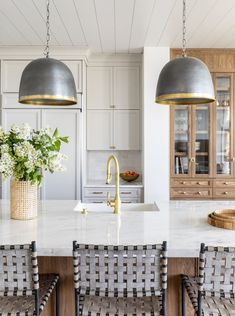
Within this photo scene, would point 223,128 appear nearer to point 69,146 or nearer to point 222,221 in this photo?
point 69,146

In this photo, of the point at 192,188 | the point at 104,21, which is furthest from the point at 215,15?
the point at 192,188

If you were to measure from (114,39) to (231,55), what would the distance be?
1524mm

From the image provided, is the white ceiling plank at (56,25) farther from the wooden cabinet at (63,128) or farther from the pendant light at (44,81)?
the pendant light at (44,81)

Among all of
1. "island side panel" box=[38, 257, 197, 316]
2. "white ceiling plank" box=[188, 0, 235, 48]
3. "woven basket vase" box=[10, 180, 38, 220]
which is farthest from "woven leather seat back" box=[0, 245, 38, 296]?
"white ceiling plank" box=[188, 0, 235, 48]

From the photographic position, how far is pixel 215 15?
10.9 feet

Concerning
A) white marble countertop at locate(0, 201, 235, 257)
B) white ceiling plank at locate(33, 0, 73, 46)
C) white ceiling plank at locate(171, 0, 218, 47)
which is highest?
white ceiling plank at locate(33, 0, 73, 46)

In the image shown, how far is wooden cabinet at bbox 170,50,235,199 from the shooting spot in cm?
434

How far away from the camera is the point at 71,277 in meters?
1.93

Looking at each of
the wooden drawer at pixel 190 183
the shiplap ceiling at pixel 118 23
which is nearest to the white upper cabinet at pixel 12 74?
the shiplap ceiling at pixel 118 23

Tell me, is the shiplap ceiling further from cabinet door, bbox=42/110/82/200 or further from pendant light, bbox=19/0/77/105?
pendant light, bbox=19/0/77/105

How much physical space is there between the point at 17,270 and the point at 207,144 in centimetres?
336

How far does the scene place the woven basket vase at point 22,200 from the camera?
7.20ft

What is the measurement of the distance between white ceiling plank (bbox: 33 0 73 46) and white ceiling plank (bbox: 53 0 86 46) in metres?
0.04

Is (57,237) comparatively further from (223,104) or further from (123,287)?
(223,104)
